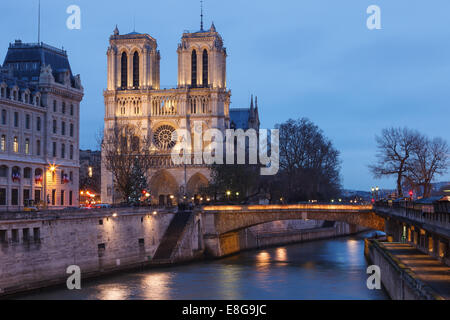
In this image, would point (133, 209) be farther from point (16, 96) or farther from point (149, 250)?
point (16, 96)

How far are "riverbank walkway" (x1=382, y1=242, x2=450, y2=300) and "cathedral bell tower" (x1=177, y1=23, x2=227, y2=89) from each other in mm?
72999

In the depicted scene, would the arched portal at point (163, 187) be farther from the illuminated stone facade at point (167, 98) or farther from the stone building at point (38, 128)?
the stone building at point (38, 128)

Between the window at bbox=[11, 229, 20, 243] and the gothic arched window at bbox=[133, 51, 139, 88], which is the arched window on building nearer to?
the window at bbox=[11, 229, 20, 243]

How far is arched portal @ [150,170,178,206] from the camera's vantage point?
Result: 392 ft

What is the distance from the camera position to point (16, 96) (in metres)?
66.6

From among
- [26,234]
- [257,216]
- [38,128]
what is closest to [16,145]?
[38,128]

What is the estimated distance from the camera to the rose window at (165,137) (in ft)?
395

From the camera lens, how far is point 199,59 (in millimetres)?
120312

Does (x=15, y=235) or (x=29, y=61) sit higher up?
(x=29, y=61)

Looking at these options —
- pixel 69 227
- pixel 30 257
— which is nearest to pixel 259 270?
pixel 69 227

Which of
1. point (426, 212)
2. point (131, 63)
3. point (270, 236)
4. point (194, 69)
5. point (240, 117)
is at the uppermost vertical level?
point (131, 63)

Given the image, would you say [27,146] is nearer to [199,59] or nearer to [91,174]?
[199,59]

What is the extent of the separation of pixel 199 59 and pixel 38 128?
5368cm

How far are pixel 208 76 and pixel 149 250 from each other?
6086 centimetres
